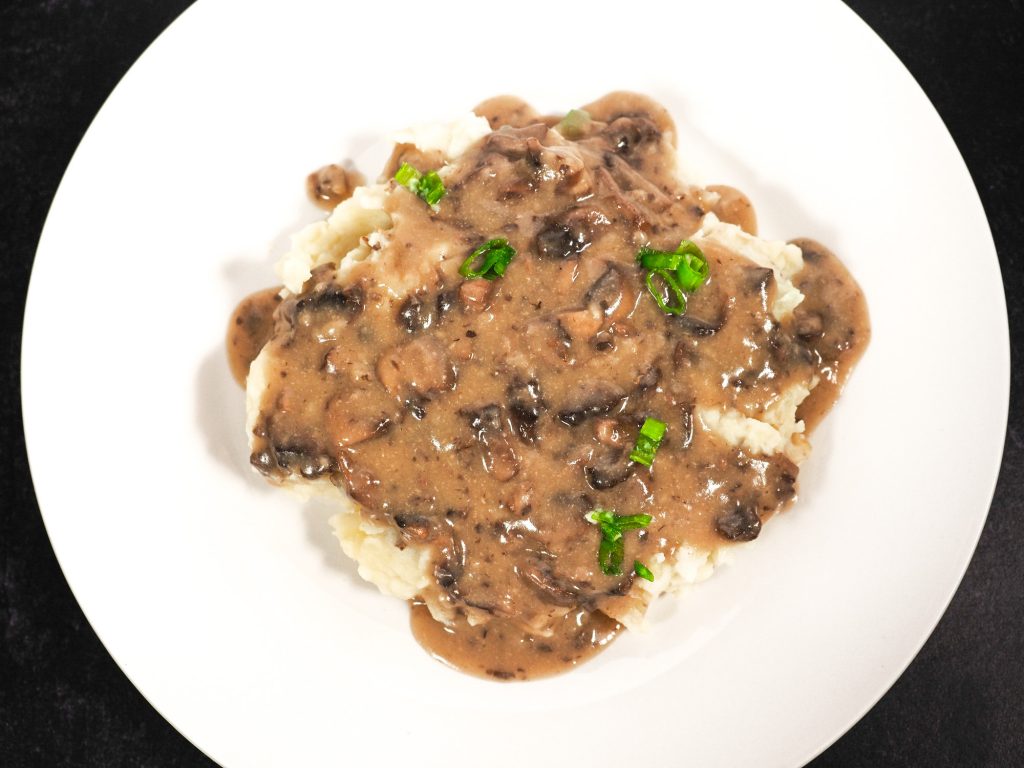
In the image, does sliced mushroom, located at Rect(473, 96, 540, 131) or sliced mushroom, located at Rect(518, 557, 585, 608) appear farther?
sliced mushroom, located at Rect(473, 96, 540, 131)

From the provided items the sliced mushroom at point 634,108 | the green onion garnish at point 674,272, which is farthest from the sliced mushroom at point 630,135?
the green onion garnish at point 674,272

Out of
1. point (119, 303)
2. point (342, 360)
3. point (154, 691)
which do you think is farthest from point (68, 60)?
point (154, 691)

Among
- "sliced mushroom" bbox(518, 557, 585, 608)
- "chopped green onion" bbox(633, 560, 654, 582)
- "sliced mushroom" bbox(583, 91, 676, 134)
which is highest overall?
"sliced mushroom" bbox(583, 91, 676, 134)

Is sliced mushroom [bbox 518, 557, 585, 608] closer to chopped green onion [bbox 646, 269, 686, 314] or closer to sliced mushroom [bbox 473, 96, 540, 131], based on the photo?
chopped green onion [bbox 646, 269, 686, 314]

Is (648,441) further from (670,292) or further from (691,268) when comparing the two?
(691,268)

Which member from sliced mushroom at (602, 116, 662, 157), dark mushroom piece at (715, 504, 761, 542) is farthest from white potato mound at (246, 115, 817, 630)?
sliced mushroom at (602, 116, 662, 157)

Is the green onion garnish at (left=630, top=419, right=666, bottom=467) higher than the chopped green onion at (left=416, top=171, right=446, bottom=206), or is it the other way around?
the chopped green onion at (left=416, top=171, right=446, bottom=206)
